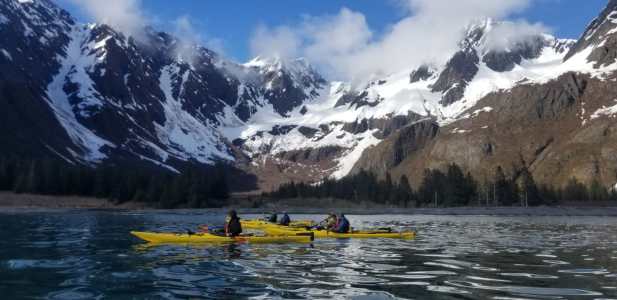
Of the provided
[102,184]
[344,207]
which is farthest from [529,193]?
[102,184]

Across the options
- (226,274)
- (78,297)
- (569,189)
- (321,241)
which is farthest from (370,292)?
(569,189)

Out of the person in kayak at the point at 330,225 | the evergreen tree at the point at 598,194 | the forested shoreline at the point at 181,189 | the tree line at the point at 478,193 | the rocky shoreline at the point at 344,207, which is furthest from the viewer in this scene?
the evergreen tree at the point at 598,194

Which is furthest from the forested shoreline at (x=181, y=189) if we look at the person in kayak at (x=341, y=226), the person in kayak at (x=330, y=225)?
the person in kayak at (x=341, y=226)

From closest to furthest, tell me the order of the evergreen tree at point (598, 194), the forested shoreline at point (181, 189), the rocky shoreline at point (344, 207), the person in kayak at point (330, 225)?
the person in kayak at point (330, 225)
the rocky shoreline at point (344, 207)
the forested shoreline at point (181, 189)
the evergreen tree at point (598, 194)

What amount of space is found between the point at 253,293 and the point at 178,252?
655 inches

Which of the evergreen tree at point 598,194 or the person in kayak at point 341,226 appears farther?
the evergreen tree at point 598,194

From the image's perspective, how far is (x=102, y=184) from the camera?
598ft

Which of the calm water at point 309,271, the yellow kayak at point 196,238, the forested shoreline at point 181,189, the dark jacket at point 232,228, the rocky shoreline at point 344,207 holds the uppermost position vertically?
the forested shoreline at point 181,189

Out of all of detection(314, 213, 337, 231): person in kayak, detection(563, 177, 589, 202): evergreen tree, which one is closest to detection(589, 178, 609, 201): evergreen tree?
detection(563, 177, 589, 202): evergreen tree

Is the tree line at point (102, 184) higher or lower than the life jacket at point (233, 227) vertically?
higher

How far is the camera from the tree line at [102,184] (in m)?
171

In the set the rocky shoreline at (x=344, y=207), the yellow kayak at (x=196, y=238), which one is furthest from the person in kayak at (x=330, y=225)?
the rocky shoreline at (x=344, y=207)

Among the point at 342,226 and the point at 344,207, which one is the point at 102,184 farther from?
the point at 342,226

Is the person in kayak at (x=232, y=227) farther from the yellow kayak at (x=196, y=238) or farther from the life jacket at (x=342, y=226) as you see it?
the life jacket at (x=342, y=226)
